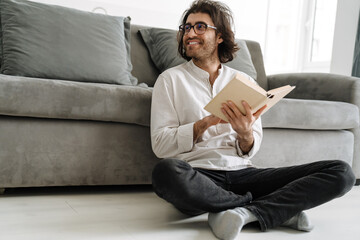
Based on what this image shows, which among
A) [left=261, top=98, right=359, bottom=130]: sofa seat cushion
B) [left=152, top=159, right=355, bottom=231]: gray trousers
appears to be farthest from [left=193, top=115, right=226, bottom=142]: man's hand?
[left=261, top=98, right=359, bottom=130]: sofa seat cushion

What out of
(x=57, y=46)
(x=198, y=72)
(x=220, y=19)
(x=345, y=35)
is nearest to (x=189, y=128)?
(x=198, y=72)

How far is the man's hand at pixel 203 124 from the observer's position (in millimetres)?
1378

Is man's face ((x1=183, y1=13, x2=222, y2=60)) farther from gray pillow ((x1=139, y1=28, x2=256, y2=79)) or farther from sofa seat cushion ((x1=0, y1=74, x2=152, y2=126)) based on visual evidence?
gray pillow ((x1=139, y1=28, x2=256, y2=79))

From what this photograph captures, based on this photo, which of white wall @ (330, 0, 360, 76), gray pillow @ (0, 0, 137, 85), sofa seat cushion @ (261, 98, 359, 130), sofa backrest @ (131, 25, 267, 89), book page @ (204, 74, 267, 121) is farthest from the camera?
white wall @ (330, 0, 360, 76)

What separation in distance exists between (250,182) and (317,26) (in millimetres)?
4054

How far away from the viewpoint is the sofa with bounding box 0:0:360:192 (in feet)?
5.16

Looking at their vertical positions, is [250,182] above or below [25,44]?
below

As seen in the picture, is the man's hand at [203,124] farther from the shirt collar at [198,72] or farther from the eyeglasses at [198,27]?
the eyeglasses at [198,27]

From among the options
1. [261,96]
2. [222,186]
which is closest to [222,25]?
[261,96]

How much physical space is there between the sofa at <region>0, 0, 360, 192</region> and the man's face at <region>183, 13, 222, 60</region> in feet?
0.98

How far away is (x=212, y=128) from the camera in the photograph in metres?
1.53

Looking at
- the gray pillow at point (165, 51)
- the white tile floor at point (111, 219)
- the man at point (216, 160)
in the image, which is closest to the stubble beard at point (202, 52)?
the man at point (216, 160)

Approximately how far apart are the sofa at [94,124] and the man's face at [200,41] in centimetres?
30

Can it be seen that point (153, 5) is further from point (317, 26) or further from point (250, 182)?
point (250, 182)
